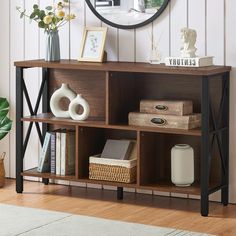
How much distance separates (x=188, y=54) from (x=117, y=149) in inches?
29.3

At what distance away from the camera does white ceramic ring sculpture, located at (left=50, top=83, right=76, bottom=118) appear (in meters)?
4.91

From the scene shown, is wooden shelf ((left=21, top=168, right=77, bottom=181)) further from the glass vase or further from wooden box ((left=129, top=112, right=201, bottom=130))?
the glass vase

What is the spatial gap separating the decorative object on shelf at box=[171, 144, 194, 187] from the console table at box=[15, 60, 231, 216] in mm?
48

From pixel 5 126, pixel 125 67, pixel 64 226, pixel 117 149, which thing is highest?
pixel 125 67

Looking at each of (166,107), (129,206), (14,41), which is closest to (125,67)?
(166,107)

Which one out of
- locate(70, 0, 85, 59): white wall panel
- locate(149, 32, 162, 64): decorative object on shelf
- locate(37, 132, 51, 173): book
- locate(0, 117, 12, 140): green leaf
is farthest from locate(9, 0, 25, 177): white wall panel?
locate(149, 32, 162, 64): decorative object on shelf

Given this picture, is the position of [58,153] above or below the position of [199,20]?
below

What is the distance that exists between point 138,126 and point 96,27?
77 centimetres

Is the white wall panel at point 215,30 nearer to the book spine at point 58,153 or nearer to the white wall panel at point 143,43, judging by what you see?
the white wall panel at point 143,43

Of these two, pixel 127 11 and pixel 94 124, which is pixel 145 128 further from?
pixel 127 11

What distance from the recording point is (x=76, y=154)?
15.6 feet

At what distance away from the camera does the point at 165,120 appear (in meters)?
4.48

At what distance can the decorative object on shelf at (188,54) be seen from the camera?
445 centimetres

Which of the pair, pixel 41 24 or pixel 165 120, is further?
pixel 41 24
